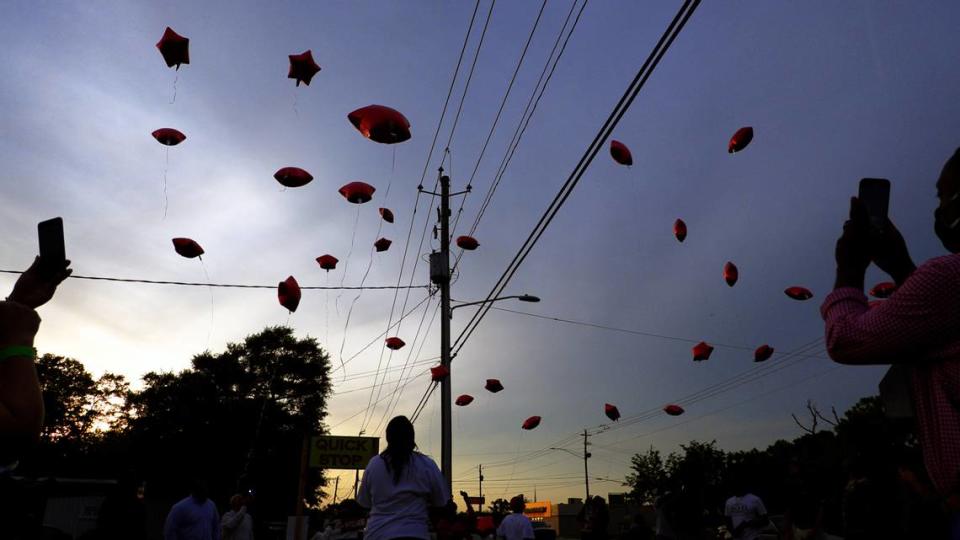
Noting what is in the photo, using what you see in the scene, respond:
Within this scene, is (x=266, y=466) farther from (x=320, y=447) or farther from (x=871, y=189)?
(x=871, y=189)

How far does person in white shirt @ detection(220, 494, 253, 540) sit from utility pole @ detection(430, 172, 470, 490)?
493 cm

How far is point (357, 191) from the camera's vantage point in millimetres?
10773

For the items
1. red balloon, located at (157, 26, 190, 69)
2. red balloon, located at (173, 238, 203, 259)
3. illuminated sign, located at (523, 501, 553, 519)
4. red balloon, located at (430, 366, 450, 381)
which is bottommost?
illuminated sign, located at (523, 501, 553, 519)

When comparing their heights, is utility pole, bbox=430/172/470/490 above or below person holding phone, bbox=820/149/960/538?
above

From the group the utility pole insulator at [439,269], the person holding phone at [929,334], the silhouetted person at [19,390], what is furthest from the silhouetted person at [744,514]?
the utility pole insulator at [439,269]

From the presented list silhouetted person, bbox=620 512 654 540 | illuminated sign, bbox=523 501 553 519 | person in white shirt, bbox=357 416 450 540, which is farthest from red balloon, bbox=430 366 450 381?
illuminated sign, bbox=523 501 553 519

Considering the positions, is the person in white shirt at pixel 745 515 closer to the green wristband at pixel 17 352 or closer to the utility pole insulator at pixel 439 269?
the green wristband at pixel 17 352

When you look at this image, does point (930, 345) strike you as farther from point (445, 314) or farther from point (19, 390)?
point (445, 314)

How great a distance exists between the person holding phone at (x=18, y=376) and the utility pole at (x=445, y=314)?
13277 millimetres

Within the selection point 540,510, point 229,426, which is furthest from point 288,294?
point 540,510

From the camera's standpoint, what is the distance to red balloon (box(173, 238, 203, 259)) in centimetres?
1074

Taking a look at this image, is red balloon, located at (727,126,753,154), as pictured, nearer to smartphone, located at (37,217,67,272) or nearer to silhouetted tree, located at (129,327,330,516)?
smartphone, located at (37,217,67,272)

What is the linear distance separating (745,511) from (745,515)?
0.05 m

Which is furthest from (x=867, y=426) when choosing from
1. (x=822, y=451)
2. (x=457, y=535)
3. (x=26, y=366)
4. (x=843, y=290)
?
(x=822, y=451)
